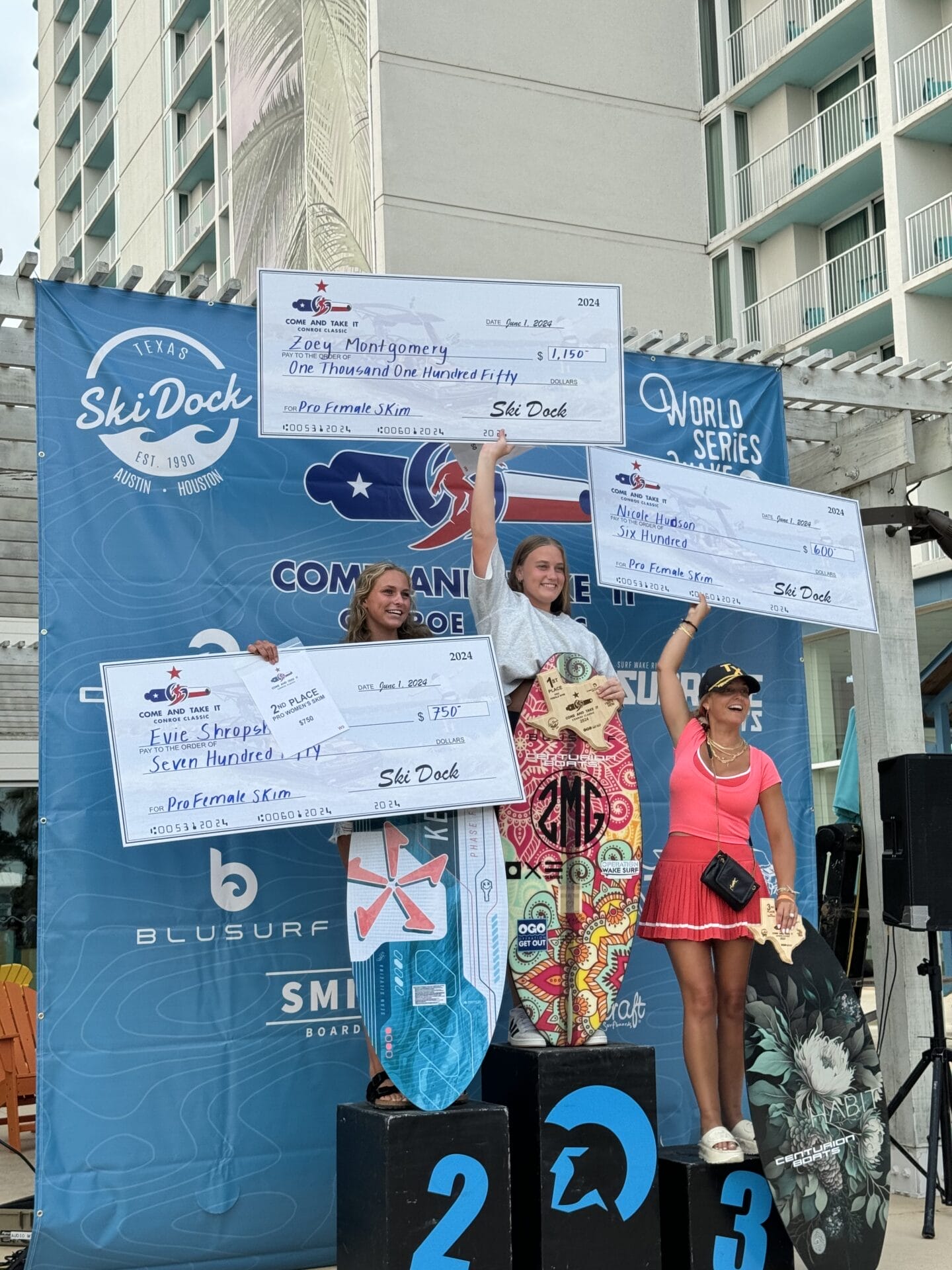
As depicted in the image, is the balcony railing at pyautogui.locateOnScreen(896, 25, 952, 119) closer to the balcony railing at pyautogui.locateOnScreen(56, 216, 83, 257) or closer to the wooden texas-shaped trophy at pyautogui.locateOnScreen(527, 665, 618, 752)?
the wooden texas-shaped trophy at pyautogui.locateOnScreen(527, 665, 618, 752)

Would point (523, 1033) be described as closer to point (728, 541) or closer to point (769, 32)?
→ point (728, 541)

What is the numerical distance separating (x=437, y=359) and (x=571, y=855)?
1436 mm

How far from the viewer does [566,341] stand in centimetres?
417

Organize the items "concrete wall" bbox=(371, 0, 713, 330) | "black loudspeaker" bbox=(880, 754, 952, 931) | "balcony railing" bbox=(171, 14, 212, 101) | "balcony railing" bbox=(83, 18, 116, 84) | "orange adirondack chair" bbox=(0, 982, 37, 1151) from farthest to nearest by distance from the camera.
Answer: "balcony railing" bbox=(83, 18, 116, 84), "balcony railing" bbox=(171, 14, 212, 101), "concrete wall" bbox=(371, 0, 713, 330), "orange adirondack chair" bbox=(0, 982, 37, 1151), "black loudspeaker" bbox=(880, 754, 952, 931)

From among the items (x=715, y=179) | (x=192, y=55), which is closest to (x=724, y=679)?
(x=715, y=179)

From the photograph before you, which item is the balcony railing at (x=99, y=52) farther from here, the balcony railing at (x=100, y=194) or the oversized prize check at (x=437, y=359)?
the oversized prize check at (x=437, y=359)

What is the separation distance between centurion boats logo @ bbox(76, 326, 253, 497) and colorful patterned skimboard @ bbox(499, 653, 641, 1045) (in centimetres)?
122

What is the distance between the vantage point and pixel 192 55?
73.5ft

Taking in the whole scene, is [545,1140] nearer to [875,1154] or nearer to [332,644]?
[875,1154]

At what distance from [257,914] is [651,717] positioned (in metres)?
1.44

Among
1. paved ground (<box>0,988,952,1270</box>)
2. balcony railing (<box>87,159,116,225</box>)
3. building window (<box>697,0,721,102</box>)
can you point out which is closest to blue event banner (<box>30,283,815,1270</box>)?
paved ground (<box>0,988,952,1270</box>)

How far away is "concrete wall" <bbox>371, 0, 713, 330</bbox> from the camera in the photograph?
14867 millimetres

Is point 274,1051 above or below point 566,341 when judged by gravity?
below

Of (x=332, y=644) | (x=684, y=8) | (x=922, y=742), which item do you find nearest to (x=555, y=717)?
(x=332, y=644)
